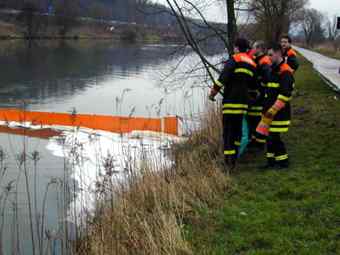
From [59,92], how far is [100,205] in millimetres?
13306

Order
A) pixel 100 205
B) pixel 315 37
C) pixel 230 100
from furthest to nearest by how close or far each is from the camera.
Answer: pixel 315 37, pixel 230 100, pixel 100 205

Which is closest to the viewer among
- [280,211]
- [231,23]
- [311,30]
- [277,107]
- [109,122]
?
[280,211]

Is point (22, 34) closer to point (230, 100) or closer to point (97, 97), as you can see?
point (97, 97)

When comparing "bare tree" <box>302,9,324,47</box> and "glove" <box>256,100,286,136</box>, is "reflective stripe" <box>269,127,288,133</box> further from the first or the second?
"bare tree" <box>302,9,324,47</box>

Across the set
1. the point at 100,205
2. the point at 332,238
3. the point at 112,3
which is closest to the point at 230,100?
the point at 100,205

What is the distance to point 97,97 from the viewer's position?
17.0m

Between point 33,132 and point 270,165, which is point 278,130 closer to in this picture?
point 270,165

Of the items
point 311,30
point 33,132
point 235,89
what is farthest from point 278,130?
point 311,30

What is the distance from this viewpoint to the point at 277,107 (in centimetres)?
577

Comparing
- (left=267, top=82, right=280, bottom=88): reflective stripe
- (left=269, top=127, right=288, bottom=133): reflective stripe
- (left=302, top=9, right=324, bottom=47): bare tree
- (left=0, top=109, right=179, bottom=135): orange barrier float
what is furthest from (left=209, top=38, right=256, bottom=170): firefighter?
(left=302, top=9, right=324, bottom=47): bare tree

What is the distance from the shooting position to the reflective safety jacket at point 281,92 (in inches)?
227

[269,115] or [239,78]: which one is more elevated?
[239,78]

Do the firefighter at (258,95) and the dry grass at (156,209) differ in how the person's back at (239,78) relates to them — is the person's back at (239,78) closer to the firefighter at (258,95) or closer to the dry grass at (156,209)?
the firefighter at (258,95)

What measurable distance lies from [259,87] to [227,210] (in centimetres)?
260
